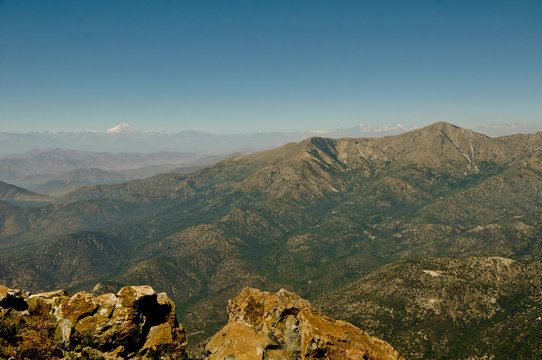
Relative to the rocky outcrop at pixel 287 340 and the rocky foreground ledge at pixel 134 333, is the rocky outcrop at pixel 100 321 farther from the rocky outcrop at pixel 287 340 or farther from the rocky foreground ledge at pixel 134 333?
the rocky outcrop at pixel 287 340

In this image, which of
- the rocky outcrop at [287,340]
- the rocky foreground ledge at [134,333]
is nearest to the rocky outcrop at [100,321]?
the rocky foreground ledge at [134,333]

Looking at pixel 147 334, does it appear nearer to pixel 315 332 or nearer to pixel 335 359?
pixel 315 332

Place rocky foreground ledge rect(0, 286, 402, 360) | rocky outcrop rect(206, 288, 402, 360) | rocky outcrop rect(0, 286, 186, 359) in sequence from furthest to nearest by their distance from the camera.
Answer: rocky outcrop rect(206, 288, 402, 360) → rocky outcrop rect(0, 286, 186, 359) → rocky foreground ledge rect(0, 286, 402, 360)

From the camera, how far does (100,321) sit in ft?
134

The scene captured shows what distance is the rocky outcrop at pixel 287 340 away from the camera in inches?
1615

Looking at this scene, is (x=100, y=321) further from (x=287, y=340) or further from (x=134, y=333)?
(x=287, y=340)

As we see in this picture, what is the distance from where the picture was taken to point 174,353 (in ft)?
151

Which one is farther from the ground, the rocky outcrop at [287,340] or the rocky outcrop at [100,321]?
the rocky outcrop at [100,321]

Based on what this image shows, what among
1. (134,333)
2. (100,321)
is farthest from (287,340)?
(100,321)

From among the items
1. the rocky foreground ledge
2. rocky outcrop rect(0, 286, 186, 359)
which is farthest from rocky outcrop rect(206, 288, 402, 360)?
rocky outcrop rect(0, 286, 186, 359)

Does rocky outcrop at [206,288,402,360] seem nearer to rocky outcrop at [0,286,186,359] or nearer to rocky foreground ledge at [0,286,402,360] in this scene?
rocky foreground ledge at [0,286,402,360]

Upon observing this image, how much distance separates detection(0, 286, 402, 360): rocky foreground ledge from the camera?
37688mm

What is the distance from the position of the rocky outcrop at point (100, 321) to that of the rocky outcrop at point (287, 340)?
9.84 meters

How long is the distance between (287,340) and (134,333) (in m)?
24.1
